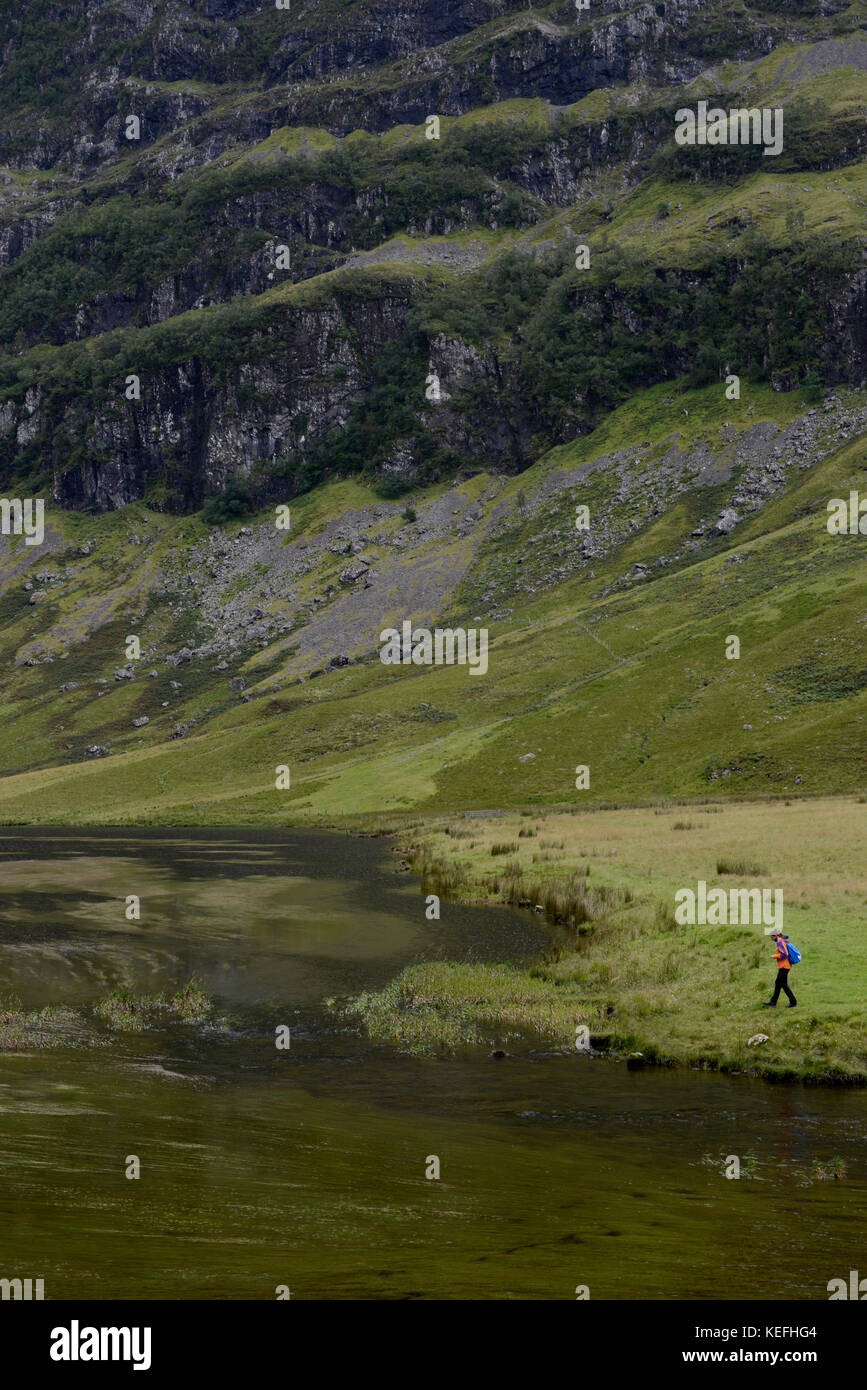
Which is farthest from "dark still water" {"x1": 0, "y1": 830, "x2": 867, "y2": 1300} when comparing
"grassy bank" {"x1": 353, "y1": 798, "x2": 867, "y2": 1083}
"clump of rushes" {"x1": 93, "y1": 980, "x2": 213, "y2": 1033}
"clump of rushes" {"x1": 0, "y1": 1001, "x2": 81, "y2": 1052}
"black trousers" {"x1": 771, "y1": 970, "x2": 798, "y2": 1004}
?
"black trousers" {"x1": 771, "y1": 970, "x2": 798, "y2": 1004}

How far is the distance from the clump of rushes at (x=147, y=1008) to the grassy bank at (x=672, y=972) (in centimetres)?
457

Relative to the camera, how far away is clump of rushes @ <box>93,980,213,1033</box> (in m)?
26.7

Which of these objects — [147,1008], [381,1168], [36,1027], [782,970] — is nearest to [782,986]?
[782,970]

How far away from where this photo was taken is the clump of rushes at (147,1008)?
2670 cm

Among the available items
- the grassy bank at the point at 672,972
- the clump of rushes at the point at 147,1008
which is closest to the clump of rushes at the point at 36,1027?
the clump of rushes at the point at 147,1008

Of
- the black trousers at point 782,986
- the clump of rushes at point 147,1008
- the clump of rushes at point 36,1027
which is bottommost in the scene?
the clump of rushes at point 147,1008

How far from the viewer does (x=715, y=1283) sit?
9828 millimetres

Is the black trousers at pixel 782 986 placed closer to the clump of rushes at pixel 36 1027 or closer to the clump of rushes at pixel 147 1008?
the clump of rushes at pixel 147 1008

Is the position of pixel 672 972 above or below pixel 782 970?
below

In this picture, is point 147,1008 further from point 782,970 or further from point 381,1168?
point 782,970

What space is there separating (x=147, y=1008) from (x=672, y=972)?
49.0 ft

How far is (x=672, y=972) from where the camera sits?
96.6 ft
